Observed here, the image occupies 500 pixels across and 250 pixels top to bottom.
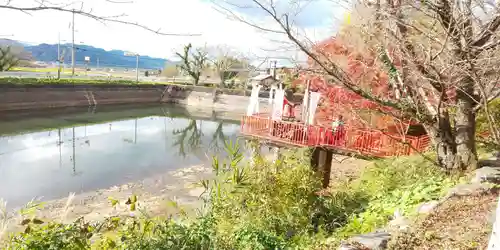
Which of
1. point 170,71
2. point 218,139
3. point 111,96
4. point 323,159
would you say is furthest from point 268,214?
point 170,71

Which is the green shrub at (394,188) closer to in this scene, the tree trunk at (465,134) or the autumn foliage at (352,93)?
the tree trunk at (465,134)

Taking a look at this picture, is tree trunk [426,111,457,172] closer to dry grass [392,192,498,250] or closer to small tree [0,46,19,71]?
dry grass [392,192,498,250]

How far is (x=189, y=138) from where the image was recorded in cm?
2100

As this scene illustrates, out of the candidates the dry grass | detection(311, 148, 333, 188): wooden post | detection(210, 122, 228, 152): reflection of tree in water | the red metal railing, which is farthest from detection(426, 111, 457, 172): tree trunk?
detection(210, 122, 228, 152): reflection of tree in water

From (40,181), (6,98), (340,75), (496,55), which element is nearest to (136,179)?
(40,181)

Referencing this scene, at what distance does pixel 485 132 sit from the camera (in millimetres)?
8633

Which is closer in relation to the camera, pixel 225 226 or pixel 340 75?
pixel 340 75

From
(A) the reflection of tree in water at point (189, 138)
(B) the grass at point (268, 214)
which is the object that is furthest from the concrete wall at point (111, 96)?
(B) the grass at point (268, 214)

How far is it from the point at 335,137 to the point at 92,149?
36.7 feet

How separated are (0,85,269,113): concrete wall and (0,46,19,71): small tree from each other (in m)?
9.26

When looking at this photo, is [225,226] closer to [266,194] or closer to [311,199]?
[266,194]

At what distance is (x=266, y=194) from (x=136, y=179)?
7481mm

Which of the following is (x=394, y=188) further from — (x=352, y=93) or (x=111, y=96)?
(x=111, y=96)

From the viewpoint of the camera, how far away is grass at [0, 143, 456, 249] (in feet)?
12.3
